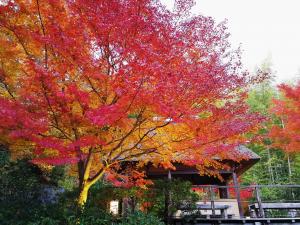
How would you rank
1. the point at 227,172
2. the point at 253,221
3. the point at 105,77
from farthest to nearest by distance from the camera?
the point at 227,172
the point at 253,221
the point at 105,77

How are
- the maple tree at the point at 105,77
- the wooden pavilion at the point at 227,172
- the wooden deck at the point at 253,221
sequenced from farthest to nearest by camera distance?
the wooden pavilion at the point at 227,172 → the wooden deck at the point at 253,221 → the maple tree at the point at 105,77

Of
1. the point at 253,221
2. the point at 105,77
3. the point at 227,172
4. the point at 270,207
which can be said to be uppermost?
the point at 105,77

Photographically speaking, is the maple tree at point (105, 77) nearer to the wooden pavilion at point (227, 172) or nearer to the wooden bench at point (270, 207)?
the wooden bench at point (270, 207)

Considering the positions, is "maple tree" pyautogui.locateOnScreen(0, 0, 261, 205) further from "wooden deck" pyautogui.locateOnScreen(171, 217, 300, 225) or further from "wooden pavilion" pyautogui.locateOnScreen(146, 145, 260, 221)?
"wooden pavilion" pyautogui.locateOnScreen(146, 145, 260, 221)

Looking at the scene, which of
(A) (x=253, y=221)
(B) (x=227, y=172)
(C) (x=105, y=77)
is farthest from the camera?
(B) (x=227, y=172)

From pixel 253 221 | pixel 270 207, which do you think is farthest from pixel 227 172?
pixel 253 221

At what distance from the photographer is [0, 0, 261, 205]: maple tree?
573cm

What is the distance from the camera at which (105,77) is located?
6.23m

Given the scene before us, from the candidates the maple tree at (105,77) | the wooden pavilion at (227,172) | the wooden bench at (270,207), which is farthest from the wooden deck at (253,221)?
the maple tree at (105,77)

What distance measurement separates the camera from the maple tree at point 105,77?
5.73 meters

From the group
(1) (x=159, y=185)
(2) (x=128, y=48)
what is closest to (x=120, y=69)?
(2) (x=128, y=48)

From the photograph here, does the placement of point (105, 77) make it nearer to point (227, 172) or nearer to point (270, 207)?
point (270, 207)

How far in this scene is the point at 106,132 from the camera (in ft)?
23.0

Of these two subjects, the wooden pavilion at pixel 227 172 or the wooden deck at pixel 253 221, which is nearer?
the wooden deck at pixel 253 221
